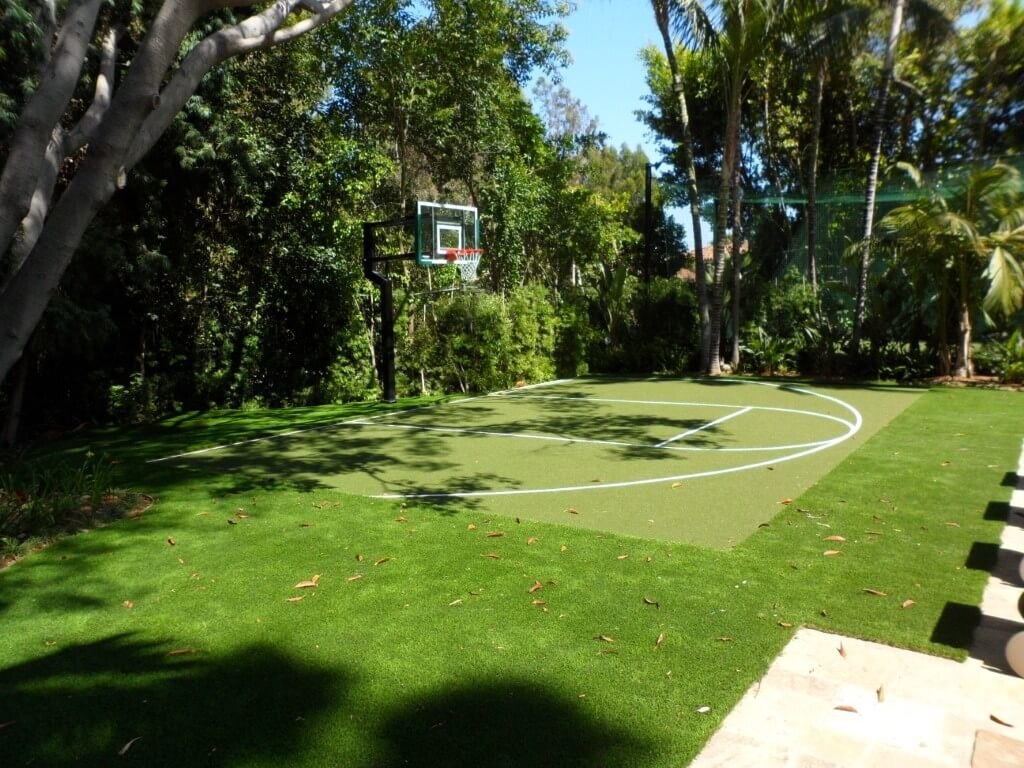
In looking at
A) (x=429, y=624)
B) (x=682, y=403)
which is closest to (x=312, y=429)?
(x=682, y=403)

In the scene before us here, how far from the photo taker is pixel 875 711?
3.24 metres

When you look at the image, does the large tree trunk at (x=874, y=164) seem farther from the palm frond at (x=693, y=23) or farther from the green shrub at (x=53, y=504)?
the green shrub at (x=53, y=504)

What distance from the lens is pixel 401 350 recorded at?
14820 mm

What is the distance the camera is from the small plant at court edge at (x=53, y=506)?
5.68 metres

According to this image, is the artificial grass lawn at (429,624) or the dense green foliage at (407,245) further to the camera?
the dense green foliage at (407,245)

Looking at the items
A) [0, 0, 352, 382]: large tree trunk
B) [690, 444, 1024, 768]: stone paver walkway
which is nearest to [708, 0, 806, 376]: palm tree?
[0, 0, 352, 382]: large tree trunk

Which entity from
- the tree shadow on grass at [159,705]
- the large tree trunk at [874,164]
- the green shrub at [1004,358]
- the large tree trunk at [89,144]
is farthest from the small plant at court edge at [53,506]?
the green shrub at [1004,358]

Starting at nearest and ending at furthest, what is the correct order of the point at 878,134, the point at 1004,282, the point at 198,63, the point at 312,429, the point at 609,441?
the point at 198,63
the point at 609,441
the point at 312,429
the point at 1004,282
the point at 878,134

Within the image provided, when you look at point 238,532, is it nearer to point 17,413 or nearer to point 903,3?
point 17,413

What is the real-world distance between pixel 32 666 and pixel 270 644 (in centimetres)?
114

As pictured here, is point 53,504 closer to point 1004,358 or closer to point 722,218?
point 722,218

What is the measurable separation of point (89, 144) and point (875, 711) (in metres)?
5.10

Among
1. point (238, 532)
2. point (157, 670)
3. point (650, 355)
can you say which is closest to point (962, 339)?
point (650, 355)

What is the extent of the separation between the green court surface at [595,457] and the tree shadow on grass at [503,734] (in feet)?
8.54
